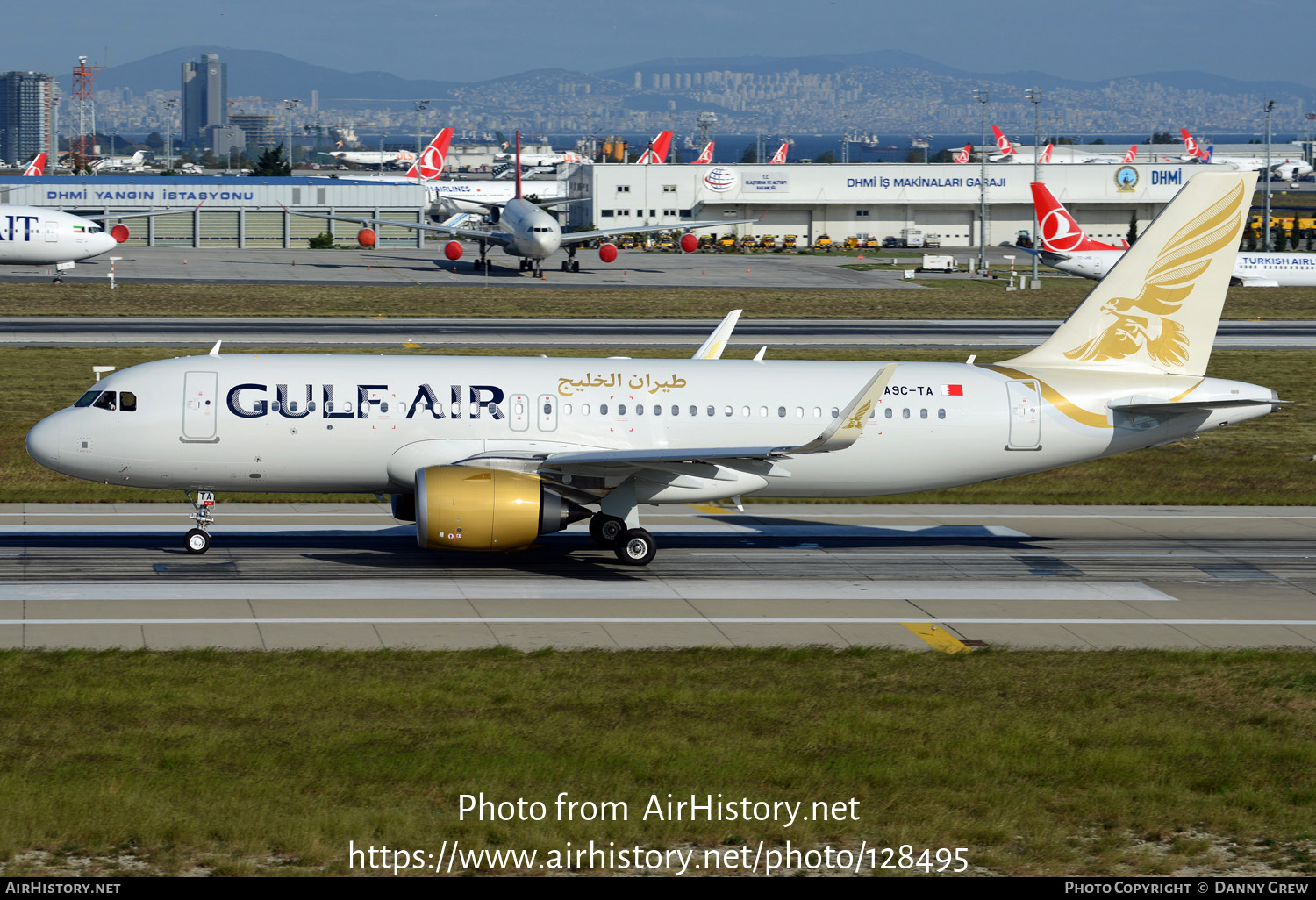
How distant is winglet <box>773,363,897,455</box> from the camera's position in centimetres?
2689

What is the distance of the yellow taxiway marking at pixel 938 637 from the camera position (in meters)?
23.9

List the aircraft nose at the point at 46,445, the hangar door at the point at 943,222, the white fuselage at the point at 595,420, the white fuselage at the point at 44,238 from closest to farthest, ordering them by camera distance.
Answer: the aircraft nose at the point at 46,445 < the white fuselage at the point at 595,420 < the white fuselage at the point at 44,238 < the hangar door at the point at 943,222

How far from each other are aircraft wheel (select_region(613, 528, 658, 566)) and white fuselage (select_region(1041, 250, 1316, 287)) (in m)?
84.3

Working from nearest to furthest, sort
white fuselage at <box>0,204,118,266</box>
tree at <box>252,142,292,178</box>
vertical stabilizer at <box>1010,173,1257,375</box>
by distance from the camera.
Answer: vertical stabilizer at <box>1010,173,1257,375</box> < white fuselage at <box>0,204,118,266</box> < tree at <box>252,142,292,178</box>

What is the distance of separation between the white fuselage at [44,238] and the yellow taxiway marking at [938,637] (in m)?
79.9

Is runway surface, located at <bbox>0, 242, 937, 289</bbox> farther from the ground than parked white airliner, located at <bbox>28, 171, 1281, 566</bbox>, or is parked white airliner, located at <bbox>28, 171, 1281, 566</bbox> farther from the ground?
runway surface, located at <bbox>0, 242, 937, 289</bbox>

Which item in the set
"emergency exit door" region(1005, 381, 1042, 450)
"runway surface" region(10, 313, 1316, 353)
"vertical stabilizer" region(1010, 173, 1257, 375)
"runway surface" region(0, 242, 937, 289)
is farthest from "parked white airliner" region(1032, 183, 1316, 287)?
"emergency exit door" region(1005, 381, 1042, 450)

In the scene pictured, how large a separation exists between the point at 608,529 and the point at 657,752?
499 inches

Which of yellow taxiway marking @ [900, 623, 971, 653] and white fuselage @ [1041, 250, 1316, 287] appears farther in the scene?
white fuselage @ [1041, 250, 1316, 287]

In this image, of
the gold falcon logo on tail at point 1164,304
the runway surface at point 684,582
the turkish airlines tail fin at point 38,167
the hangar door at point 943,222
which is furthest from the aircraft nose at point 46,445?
the hangar door at point 943,222

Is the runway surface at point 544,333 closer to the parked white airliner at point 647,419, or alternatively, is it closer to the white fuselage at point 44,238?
the white fuselage at point 44,238

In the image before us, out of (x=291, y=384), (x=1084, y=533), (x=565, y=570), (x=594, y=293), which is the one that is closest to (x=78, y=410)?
(x=291, y=384)

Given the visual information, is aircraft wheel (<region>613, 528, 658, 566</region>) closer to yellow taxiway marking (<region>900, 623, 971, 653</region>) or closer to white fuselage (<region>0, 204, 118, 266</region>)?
yellow taxiway marking (<region>900, 623, 971, 653</region>)

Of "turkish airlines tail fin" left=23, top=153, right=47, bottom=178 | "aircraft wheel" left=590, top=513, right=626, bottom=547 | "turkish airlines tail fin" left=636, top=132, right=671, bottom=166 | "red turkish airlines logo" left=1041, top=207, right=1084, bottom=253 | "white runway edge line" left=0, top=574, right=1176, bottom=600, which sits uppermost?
"turkish airlines tail fin" left=636, top=132, right=671, bottom=166
